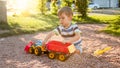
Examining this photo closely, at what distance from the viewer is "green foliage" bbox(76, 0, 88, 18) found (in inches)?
797

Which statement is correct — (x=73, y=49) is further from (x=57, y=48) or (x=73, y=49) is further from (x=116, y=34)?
(x=116, y=34)

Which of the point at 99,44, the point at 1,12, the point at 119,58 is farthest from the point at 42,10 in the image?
the point at 119,58

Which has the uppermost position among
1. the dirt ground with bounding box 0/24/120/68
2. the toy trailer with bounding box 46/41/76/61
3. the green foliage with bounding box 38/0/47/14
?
the toy trailer with bounding box 46/41/76/61

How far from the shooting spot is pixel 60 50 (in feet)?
21.3

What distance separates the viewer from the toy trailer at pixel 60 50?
6357 mm

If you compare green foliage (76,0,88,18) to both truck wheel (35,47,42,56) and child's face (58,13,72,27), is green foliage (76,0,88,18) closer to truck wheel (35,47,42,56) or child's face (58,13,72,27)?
truck wheel (35,47,42,56)

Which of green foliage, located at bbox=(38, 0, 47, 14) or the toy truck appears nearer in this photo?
the toy truck

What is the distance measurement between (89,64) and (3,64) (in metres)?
1.92

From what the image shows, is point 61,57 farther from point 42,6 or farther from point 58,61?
point 42,6

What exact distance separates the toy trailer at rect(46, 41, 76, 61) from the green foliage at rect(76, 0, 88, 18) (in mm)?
13598

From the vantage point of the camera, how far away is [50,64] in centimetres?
631

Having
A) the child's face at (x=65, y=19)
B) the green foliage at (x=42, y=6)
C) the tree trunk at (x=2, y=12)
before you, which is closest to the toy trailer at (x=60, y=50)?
the child's face at (x=65, y=19)

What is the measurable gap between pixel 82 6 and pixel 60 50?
14095 millimetres


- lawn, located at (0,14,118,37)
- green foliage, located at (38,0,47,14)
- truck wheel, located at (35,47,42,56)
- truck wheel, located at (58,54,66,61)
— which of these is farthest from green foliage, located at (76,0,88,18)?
truck wheel, located at (58,54,66,61)
